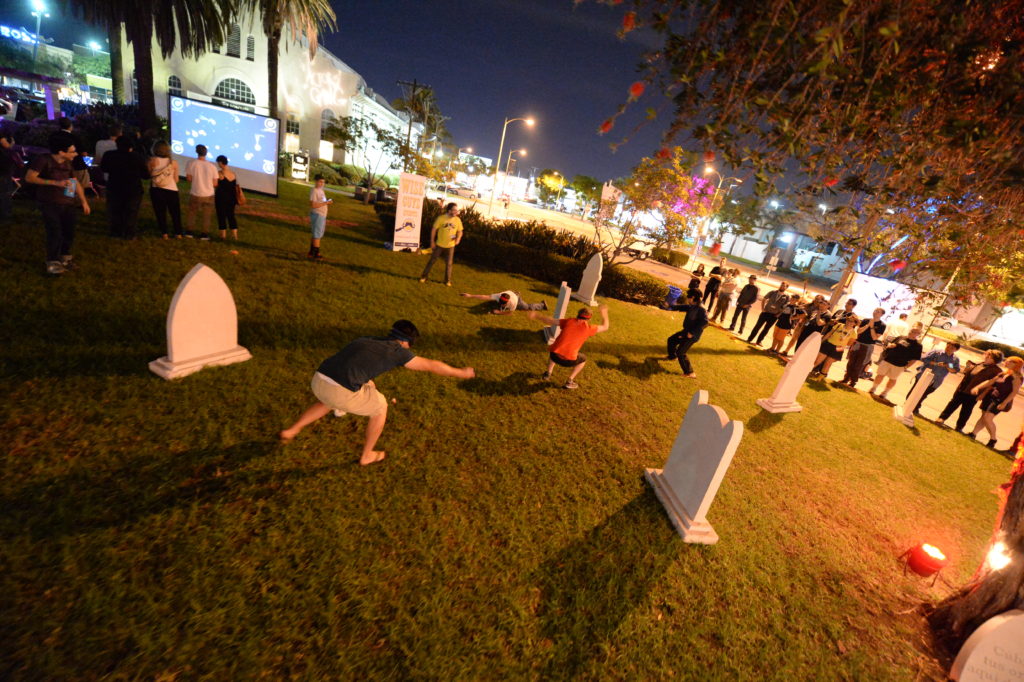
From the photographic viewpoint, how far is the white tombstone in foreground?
362 inches

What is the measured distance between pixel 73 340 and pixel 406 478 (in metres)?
4.35

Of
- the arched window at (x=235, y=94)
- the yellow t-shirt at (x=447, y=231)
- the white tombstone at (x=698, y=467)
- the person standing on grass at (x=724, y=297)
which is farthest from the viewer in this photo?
the arched window at (x=235, y=94)

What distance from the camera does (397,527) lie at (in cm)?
345

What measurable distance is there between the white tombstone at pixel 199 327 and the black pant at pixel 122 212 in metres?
5.37

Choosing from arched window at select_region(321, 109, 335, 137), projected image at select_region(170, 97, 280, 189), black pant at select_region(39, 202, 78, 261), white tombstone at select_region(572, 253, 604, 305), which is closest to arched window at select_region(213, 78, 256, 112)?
arched window at select_region(321, 109, 335, 137)

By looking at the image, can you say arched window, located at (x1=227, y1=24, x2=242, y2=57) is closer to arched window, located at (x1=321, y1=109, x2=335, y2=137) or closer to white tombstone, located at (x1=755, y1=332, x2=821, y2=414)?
arched window, located at (x1=321, y1=109, x2=335, y2=137)

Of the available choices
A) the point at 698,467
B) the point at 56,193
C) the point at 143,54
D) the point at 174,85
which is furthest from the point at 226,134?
the point at 174,85

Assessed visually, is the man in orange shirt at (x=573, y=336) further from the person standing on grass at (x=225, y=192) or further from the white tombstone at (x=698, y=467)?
the person standing on grass at (x=225, y=192)

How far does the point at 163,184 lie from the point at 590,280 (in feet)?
35.3

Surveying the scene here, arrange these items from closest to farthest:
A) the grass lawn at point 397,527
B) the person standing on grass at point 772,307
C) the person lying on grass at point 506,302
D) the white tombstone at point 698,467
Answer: the grass lawn at point 397,527 → the white tombstone at point 698,467 → the person lying on grass at point 506,302 → the person standing on grass at point 772,307

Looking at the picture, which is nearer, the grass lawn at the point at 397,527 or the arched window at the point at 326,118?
the grass lawn at the point at 397,527

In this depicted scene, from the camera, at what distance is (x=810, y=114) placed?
10.1 ft

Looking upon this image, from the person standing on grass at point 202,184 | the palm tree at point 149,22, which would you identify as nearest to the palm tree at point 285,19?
the palm tree at point 149,22

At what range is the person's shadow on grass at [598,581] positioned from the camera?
2.92 meters
